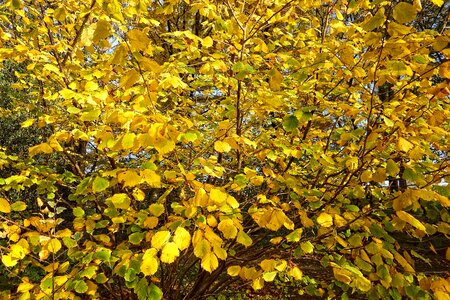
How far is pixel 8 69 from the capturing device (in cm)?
1074

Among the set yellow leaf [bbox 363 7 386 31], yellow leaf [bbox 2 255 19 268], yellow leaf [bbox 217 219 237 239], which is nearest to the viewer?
yellow leaf [bbox 363 7 386 31]

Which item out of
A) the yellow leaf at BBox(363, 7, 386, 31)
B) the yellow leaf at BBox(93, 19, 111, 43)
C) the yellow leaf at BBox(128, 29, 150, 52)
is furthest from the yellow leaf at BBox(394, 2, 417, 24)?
the yellow leaf at BBox(93, 19, 111, 43)

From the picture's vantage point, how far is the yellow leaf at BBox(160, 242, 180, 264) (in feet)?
5.32

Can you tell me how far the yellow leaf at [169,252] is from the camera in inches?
63.9

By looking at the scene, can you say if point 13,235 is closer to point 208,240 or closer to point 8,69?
point 208,240

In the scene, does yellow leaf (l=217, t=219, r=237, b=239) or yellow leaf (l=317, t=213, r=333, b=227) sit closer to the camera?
yellow leaf (l=217, t=219, r=237, b=239)

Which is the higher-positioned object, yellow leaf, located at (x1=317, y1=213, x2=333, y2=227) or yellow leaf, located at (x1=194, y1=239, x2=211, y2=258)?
yellow leaf, located at (x1=194, y1=239, x2=211, y2=258)

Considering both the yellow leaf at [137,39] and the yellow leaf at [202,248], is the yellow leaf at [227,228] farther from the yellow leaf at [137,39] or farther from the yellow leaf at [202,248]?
the yellow leaf at [137,39]

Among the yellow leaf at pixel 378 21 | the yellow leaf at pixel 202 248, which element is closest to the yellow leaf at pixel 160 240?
the yellow leaf at pixel 202 248

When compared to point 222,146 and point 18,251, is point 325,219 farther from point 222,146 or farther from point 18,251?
point 18,251

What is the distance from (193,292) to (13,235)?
2191 millimetres

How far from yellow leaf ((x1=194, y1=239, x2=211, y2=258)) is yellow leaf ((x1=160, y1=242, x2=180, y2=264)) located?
16 centimetres

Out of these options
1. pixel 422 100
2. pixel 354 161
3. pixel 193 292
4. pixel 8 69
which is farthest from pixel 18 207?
pixel 8 69

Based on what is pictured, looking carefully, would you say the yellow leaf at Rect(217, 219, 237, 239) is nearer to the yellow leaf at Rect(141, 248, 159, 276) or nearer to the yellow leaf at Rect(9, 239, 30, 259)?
the yellow leaf at Rect(141, 248, 159, 276)
